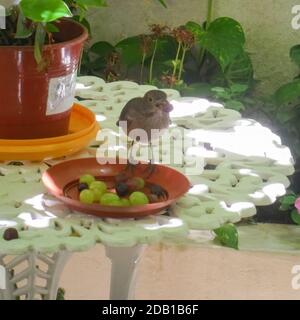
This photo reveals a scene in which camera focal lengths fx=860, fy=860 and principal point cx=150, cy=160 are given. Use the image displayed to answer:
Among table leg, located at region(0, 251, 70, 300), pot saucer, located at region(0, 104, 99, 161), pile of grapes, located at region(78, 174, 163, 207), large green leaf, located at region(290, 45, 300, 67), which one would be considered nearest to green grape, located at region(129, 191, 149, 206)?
pile of grapes, located at region(78, 174, 163, 207)

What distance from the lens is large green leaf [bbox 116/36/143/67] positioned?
209cm

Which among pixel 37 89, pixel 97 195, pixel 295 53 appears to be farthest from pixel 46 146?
pixel 295 53

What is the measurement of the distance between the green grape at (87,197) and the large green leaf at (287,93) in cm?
102

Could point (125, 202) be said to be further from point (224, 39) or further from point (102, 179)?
point (224, 39)

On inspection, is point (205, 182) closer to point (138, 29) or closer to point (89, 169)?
point (89, 169)

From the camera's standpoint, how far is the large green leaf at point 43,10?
1134mm

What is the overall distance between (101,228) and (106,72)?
3.39 feet

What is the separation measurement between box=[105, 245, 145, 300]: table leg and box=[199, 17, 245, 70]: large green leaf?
2.36 feet

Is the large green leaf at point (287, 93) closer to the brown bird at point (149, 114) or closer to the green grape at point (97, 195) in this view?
the brown bird at point (149, 114)

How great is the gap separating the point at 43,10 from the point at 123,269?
486 millimetres

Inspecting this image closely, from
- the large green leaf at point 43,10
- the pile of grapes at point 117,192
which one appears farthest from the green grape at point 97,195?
the large green leaf at point 43,10

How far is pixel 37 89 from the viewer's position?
4.22 ft

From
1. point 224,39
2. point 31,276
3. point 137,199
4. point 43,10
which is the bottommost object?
point 31,276

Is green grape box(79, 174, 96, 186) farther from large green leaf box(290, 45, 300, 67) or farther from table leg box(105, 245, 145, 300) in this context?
large green leaf box(290, 45, 300, 67)
